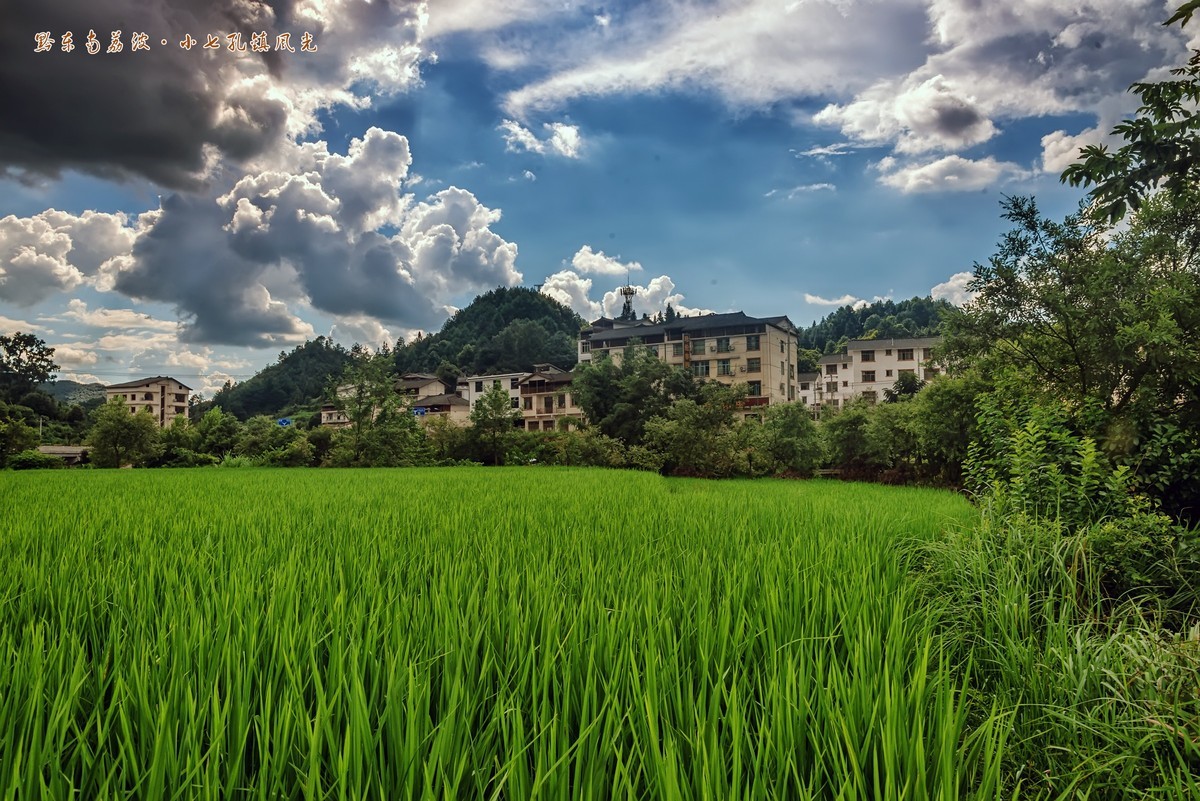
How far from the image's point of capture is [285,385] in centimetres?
6738

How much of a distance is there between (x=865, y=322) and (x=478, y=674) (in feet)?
248

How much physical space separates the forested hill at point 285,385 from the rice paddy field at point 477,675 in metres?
65.8

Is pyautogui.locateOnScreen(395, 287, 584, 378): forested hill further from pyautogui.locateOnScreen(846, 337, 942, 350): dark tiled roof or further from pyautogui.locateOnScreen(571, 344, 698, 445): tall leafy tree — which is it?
pyautogui.locateOnScreen(571, 344, 698, 445): tall leafy tree

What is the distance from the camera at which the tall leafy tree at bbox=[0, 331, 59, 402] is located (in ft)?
137

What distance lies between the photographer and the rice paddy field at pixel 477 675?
1.31 metres

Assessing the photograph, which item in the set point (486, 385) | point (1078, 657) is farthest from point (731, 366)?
point (1078, 657)

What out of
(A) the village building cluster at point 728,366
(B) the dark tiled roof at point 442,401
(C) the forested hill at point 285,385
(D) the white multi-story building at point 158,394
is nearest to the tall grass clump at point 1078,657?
(A) the village building cluster at point 728,366

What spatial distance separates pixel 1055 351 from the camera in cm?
937

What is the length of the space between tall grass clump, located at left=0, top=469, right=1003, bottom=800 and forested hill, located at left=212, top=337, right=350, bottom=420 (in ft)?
217

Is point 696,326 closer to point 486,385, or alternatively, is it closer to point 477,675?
point 486,385

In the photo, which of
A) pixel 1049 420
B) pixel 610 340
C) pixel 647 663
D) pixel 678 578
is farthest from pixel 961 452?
pixel 610 340

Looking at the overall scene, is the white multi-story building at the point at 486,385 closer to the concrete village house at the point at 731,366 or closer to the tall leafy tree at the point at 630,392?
the concrete village house at the point at 731,366

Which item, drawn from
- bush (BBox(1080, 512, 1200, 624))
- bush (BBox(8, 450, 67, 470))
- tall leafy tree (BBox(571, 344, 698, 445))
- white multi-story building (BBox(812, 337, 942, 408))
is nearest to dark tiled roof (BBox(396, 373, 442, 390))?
tall leafy tree (BBox(571, 344, 698, 445))

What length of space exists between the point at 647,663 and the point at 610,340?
50.7m
